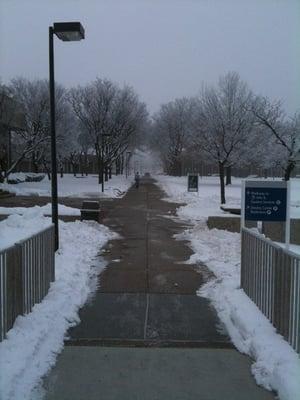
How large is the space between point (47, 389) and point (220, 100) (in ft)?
108

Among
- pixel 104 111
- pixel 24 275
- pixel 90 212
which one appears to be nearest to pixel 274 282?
pixel 24 275

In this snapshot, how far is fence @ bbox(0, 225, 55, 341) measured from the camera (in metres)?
5.28

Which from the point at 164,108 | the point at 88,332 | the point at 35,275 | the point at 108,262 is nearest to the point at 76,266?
the point at 108,262

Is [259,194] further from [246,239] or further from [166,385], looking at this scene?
[166,385]

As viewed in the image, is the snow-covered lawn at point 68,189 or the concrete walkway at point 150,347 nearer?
the concrete walkway at point 150,347

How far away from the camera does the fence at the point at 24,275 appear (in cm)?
528

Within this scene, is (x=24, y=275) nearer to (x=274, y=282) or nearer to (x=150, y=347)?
(x=150, y=347)

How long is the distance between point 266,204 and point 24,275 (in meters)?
3.76

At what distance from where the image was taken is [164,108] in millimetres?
88438

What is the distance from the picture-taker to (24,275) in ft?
20.1

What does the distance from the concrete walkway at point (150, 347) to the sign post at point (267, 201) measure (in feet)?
4.98

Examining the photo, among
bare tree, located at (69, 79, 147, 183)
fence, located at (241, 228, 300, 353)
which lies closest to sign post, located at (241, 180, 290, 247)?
fence, located at (241, 228, 300, 353)

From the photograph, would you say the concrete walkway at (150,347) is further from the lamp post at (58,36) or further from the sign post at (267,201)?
the lamp post at (58,36)

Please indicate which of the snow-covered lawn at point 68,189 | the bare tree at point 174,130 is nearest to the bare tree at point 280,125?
the snow-covered lawn at point 68,189
